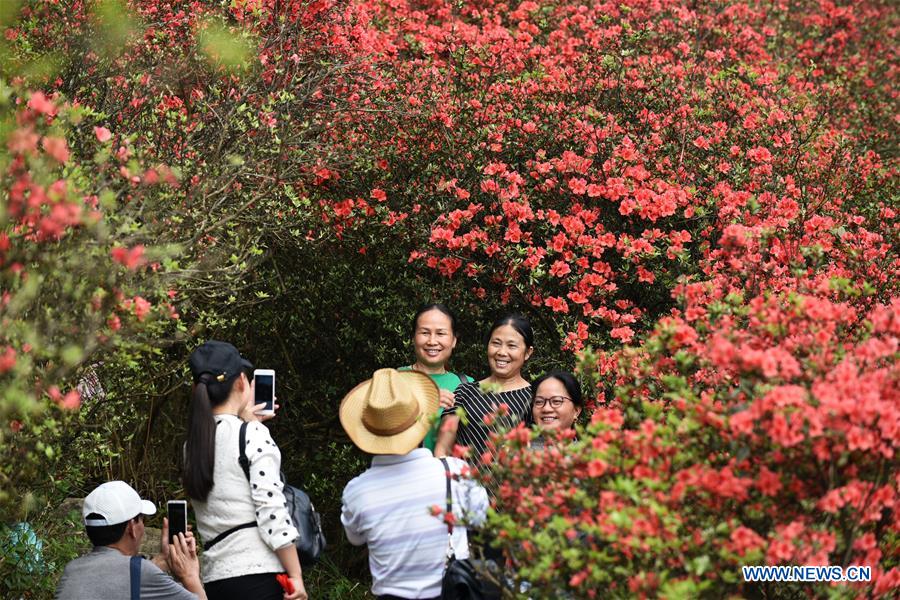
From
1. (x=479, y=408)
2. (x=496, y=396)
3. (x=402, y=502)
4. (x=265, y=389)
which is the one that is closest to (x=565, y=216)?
(x=496, y=396)

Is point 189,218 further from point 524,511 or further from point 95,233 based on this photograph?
point 524,511

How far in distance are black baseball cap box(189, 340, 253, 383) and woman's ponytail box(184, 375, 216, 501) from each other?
0.06 m

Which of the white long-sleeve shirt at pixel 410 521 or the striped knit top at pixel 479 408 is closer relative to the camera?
the white long-sleeve shirt at pixel 410 521

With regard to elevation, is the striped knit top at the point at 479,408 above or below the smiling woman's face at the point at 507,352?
below

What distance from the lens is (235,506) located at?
358 cm

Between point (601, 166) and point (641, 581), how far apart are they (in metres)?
3.85

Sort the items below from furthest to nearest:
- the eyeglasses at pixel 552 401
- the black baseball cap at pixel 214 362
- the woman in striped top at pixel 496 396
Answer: the woman in striped top at pixel 496 396
the eyeglasses at pixel 552 401
the black baseball cap at pixel 214 362

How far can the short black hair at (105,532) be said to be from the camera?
3.49 metres

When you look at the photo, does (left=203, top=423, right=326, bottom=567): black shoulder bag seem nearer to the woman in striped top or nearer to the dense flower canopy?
the dense flower canopy

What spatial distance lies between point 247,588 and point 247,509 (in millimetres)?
279

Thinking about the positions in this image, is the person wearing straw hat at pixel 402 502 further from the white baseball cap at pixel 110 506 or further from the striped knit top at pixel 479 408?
the striped knit top at pixel 479 408

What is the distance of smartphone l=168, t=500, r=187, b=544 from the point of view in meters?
3.64

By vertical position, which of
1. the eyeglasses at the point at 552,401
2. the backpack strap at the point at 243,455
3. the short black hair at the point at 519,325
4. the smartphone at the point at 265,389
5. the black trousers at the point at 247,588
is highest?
the short black hair at the point at 519,325

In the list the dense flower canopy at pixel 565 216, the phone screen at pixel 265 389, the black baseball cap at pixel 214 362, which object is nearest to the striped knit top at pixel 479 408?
the dense flower canopy at pixel 565 216
